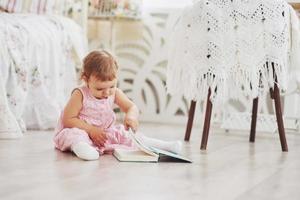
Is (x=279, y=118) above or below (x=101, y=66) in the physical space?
below

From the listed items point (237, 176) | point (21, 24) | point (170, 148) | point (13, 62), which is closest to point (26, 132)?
point (13, 62)

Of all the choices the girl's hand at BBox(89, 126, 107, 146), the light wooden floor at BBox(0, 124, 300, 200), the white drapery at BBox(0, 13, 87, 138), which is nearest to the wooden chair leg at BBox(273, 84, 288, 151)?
the light wooden floor at BBox(0, 124, 300, 200)

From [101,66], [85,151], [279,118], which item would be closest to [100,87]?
[101,66]

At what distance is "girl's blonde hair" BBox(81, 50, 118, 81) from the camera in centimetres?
197

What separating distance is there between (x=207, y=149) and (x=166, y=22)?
1.41 meters

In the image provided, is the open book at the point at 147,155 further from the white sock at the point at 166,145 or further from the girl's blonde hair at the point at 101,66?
the girl's blonde hair at the point at 101,66

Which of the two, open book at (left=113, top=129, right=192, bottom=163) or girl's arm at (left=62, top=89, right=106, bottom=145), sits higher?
girl's arm at (left=62, top=89, right=106, bottom=145)

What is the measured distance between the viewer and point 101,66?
6.48ft

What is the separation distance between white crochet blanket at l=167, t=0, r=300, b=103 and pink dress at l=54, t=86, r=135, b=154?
372 mm

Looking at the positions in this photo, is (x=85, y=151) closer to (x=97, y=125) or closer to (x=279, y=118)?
(x=97, y=125)

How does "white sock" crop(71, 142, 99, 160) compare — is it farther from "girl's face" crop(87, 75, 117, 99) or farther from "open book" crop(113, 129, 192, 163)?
"girl's face" crop(87, 75, 117, 99)

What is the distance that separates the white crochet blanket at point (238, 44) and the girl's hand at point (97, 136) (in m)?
0.46

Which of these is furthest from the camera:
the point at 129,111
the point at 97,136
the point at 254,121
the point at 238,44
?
the point at 254,121

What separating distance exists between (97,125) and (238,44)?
0.61 metres
